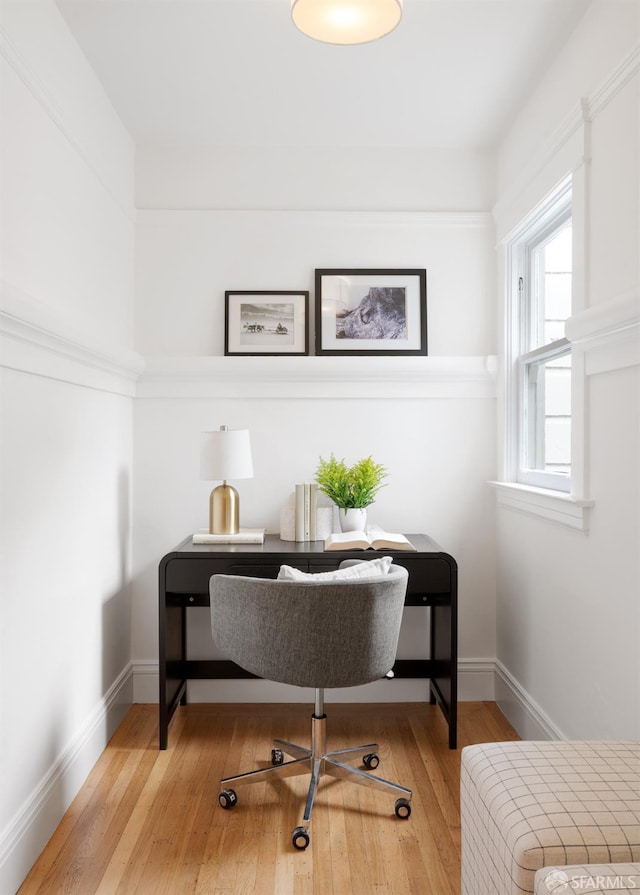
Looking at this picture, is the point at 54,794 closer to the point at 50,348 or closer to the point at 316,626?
the point at 316,626

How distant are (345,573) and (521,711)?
3.91 ft

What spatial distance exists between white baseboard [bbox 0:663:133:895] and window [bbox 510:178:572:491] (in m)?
2.02

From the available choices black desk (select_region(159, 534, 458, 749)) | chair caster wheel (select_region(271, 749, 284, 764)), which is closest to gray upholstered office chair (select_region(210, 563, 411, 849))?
chair caster wheel (select_region(271, 749, 284, 764))

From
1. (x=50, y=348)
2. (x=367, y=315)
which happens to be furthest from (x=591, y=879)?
(x=367, y=315)

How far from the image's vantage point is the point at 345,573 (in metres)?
2.21

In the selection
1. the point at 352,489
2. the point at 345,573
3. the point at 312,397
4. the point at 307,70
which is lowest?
the point at 345,573

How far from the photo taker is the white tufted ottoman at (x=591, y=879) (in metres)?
1.07

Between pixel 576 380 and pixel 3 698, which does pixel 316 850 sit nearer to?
pixel 3 698

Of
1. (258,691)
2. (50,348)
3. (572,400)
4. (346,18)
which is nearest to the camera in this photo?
(346,18)

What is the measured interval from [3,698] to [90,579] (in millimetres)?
794

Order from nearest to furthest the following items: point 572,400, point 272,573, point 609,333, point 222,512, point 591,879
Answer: point 591,879, point 609,333, point 572,400, point 272,573, point 222,512

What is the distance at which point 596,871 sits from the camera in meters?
1.11

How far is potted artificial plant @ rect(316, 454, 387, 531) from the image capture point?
298 cm

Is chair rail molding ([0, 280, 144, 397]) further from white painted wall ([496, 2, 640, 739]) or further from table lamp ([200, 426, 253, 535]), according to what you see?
white painted wall ([496, 2, 640, 739])
